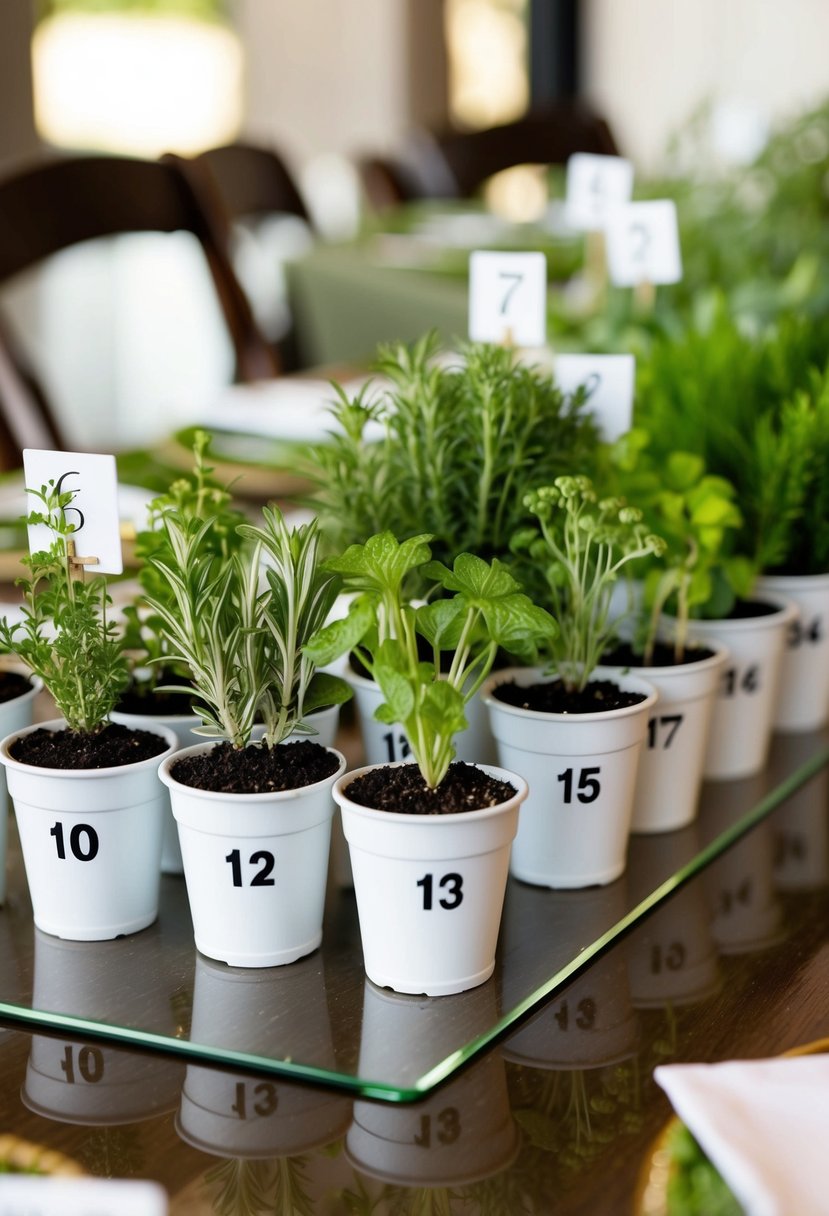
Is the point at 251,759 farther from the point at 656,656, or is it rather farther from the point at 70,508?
the point at 656,656

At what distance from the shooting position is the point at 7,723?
0.77m

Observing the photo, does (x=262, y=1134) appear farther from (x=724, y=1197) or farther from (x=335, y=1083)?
(x=724, y=1197)

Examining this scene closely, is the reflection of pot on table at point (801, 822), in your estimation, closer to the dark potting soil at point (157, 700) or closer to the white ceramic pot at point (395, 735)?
the white ceramic pot at point (395, 735)

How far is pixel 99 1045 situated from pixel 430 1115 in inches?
6.2

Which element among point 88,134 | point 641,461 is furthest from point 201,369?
point 641,461

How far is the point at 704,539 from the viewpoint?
34.8 inches

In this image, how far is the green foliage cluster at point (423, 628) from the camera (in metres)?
0.64

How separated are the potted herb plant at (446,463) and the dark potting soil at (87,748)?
152mm

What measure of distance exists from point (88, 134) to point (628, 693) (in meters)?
4.31

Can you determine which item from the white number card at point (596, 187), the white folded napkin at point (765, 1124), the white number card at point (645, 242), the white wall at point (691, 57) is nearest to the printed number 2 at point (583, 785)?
the white folded napkin at point (765, 1124)

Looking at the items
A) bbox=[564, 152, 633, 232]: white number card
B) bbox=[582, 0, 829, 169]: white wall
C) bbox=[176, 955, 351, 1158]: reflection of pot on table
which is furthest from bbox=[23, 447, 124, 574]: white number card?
bbox=[582, 0, 829, 169]: white wall

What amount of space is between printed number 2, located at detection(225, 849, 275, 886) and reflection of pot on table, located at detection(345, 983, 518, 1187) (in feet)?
0.24

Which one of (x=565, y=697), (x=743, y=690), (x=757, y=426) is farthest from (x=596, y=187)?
(x=565, y=697)

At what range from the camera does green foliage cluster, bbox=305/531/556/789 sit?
64 centimetres
